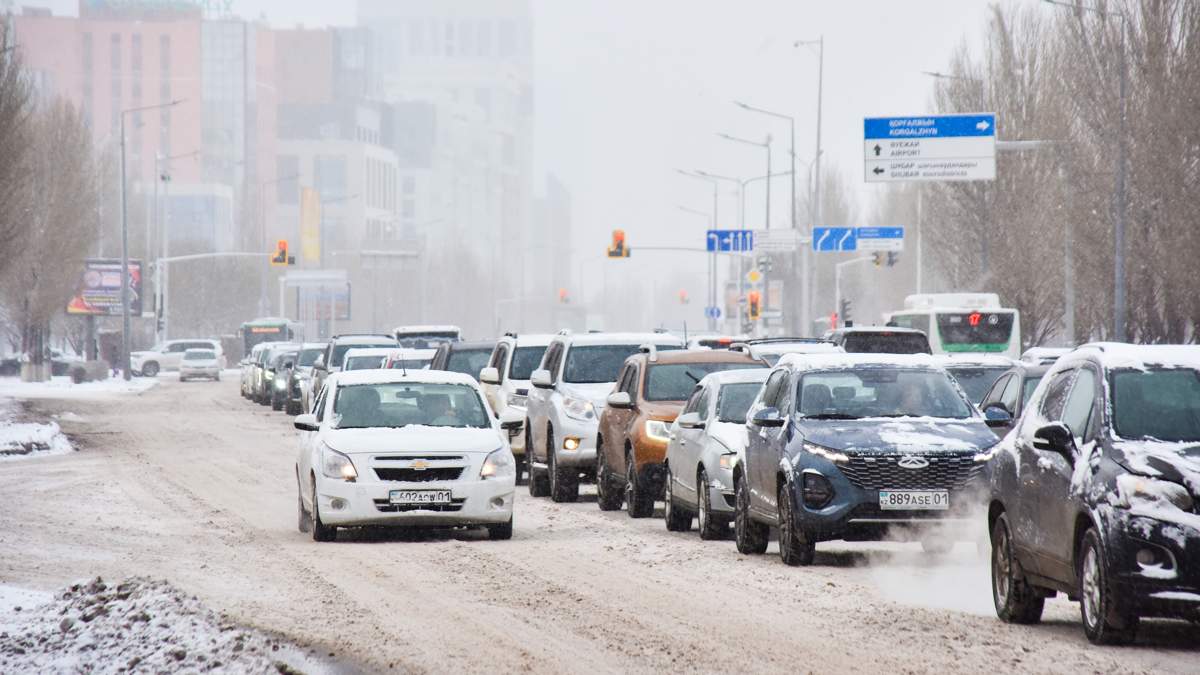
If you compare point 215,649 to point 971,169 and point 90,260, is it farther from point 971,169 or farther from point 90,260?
point 90,260

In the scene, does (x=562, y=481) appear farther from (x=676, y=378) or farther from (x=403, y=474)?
(x=403, y=474)

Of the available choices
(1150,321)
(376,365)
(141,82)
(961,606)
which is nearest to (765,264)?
(1150,321)

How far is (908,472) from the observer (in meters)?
15.3

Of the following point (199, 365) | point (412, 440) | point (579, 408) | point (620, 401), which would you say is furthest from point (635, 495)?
point (199, 365)

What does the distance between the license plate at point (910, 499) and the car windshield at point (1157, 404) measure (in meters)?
4.03

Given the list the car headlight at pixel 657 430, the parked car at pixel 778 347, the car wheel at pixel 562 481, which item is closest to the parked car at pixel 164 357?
the parked car at pixel 778 347

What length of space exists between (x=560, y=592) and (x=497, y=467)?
4.50m

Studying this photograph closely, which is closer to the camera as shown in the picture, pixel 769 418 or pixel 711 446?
pixel 769 418

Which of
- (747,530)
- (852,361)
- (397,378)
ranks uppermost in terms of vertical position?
(852,361)

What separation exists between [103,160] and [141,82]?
102 m

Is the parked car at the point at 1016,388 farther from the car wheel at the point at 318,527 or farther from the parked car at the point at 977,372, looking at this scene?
the car wheel at the point at 318,527

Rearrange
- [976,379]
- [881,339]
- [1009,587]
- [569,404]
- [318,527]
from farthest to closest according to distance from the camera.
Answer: [881,339], [569,404], [976,379], [318,527], [1009,587]

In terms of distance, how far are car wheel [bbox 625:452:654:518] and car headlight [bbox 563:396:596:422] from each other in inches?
97.6

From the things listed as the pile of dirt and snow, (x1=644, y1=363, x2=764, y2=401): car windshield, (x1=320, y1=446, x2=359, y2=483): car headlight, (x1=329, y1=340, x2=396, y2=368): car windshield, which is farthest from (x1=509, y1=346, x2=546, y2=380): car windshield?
(x1=329, y1=340, x2=396, y2=368): car windshield
